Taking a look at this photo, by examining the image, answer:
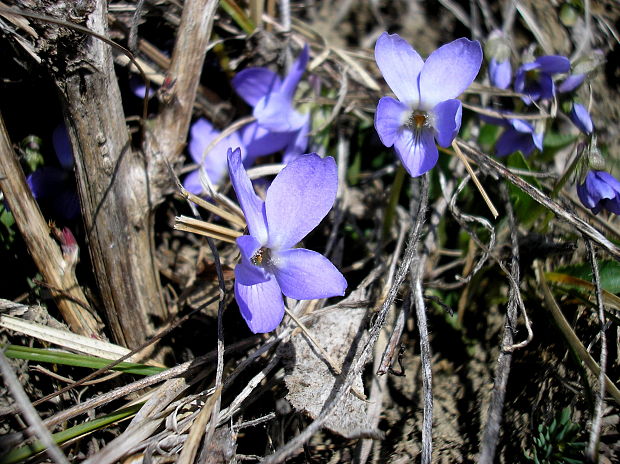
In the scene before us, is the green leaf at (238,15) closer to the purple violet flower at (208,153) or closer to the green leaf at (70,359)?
the purple violet flower at (208,153)

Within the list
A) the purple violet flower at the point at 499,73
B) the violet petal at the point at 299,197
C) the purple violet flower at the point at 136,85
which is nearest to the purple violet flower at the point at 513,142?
the purple violet flower at the point at 499,73

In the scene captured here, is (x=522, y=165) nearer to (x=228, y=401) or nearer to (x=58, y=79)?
(x=228, y=401)

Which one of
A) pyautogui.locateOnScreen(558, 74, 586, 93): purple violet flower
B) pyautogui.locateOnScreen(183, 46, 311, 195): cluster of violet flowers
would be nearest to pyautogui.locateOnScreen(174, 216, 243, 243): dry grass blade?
pyautogui.locateOnScreen(183, 46, 311, 195): cluster of violet flowers

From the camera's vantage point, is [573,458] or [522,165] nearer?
[573,458]

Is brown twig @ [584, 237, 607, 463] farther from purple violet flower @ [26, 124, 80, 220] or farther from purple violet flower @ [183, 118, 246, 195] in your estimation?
purple violet flower @ [26, 124, 80, 220]

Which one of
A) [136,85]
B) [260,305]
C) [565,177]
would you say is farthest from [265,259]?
[565,177]

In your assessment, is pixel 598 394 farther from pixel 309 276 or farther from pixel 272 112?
pixel 272 112

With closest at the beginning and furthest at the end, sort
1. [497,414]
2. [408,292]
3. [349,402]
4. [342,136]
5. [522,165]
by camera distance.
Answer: [497,414]
[349,402]
[408,292]
[522,165]
[342,136]

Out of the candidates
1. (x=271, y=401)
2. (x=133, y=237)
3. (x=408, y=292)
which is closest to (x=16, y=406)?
(x=133, y=237)
